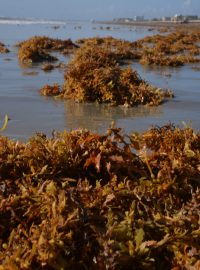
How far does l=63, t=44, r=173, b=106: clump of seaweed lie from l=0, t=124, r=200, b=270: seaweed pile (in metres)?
2.89

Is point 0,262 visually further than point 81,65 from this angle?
No

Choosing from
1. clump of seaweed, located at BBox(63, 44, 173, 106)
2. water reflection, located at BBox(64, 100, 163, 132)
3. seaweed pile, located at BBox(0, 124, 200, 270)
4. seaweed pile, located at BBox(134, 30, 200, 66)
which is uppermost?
seaweed pile, located at BBox(0, 124, 200, 270)

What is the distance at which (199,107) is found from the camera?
5727 mm

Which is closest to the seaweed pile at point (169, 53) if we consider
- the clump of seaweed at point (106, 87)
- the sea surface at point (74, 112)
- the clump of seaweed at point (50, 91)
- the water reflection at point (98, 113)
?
the sea surface at point (74, 112)

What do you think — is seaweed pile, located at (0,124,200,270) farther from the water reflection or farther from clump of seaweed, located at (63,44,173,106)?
clump of seaweed, located at (63,44,173,106)

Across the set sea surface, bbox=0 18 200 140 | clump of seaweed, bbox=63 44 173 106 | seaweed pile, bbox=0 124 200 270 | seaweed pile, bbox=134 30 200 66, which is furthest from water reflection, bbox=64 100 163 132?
seaweed pile, bbox=134 30 200 66

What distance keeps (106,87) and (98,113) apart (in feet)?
2.38

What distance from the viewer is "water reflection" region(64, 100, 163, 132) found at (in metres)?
4.81

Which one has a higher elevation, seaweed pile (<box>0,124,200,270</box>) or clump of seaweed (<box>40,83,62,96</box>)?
seaweed pile (<box>0,124,200,270</box>)

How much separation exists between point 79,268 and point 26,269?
25 centimetres

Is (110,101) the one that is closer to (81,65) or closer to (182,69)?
(81,65)

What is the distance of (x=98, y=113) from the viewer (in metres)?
5.32

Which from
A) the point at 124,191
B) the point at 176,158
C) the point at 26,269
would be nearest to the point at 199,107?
the point at 176,158

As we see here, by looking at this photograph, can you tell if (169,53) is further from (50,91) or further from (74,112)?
(74,112)
